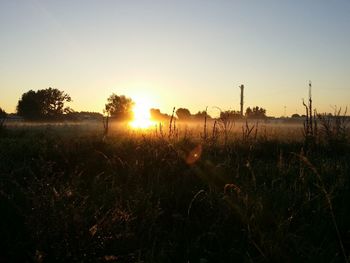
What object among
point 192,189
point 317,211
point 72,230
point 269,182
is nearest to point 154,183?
point 192,189

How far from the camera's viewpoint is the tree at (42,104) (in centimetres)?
8019

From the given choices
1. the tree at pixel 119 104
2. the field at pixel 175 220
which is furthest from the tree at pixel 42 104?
the field at pixel 175 220

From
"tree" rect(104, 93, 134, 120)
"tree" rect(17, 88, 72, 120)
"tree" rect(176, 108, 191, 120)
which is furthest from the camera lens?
"tree" rect(104, 93, 134, 120)

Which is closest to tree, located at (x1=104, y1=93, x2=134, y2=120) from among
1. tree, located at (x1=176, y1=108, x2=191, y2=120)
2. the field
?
tree, located at (x1=176, y1=108, x2=191, y2=120)

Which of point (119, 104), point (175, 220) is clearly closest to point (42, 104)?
point (119, 104)

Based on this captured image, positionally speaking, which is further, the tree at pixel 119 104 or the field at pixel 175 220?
the tree at pixel 119 104

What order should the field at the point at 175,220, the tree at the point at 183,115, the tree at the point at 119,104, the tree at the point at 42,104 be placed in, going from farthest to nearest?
the tree at the point at 119,104
the tree at the point at 42,104
the tree at the point at 183,115
the field at the point at 175,220

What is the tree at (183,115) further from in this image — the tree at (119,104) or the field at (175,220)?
the field at (175,220)

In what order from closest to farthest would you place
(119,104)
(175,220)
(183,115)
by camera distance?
(175,220) → (183,115) → (119,104)

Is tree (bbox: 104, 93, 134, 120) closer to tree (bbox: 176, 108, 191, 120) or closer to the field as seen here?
tree (bbox: 176, 108, 191, 120)

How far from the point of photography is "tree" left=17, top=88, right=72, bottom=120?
80188mm

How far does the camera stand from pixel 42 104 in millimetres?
81625

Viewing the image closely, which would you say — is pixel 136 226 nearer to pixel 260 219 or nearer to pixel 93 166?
pixel 260 219

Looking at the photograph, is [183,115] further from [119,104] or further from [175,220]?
[175,220]
